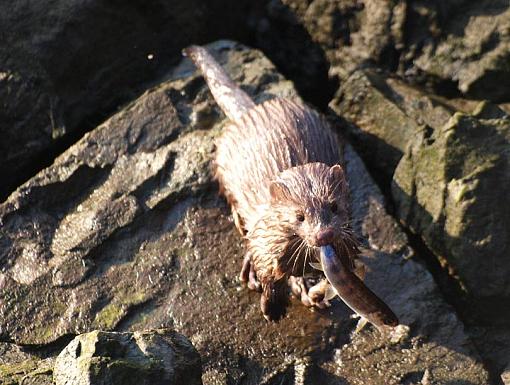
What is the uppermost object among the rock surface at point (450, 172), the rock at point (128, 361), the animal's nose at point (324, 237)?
the animal's nose at point (324, 237)

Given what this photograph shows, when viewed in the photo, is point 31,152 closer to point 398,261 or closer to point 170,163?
point 170,163

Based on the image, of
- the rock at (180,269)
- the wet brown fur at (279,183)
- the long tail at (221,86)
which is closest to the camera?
the wet brown fur at (279,183)

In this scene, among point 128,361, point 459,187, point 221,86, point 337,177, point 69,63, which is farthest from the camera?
point 69,63

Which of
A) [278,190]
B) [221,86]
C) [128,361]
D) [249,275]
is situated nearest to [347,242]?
[278,190]

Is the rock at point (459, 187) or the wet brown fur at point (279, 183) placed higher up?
the wet brown fur at point (279, 183)

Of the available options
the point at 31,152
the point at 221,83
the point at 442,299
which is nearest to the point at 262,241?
the point at 442,299

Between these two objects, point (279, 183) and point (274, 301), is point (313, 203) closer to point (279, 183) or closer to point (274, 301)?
point (279, 183)

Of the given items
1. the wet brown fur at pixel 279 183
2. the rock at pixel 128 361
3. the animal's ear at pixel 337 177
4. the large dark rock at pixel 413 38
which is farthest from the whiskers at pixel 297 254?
the large dark rock at pixel 413 38

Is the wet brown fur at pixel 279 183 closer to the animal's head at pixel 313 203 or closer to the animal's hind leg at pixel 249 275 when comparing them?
the animal's head at pixel 313 203
